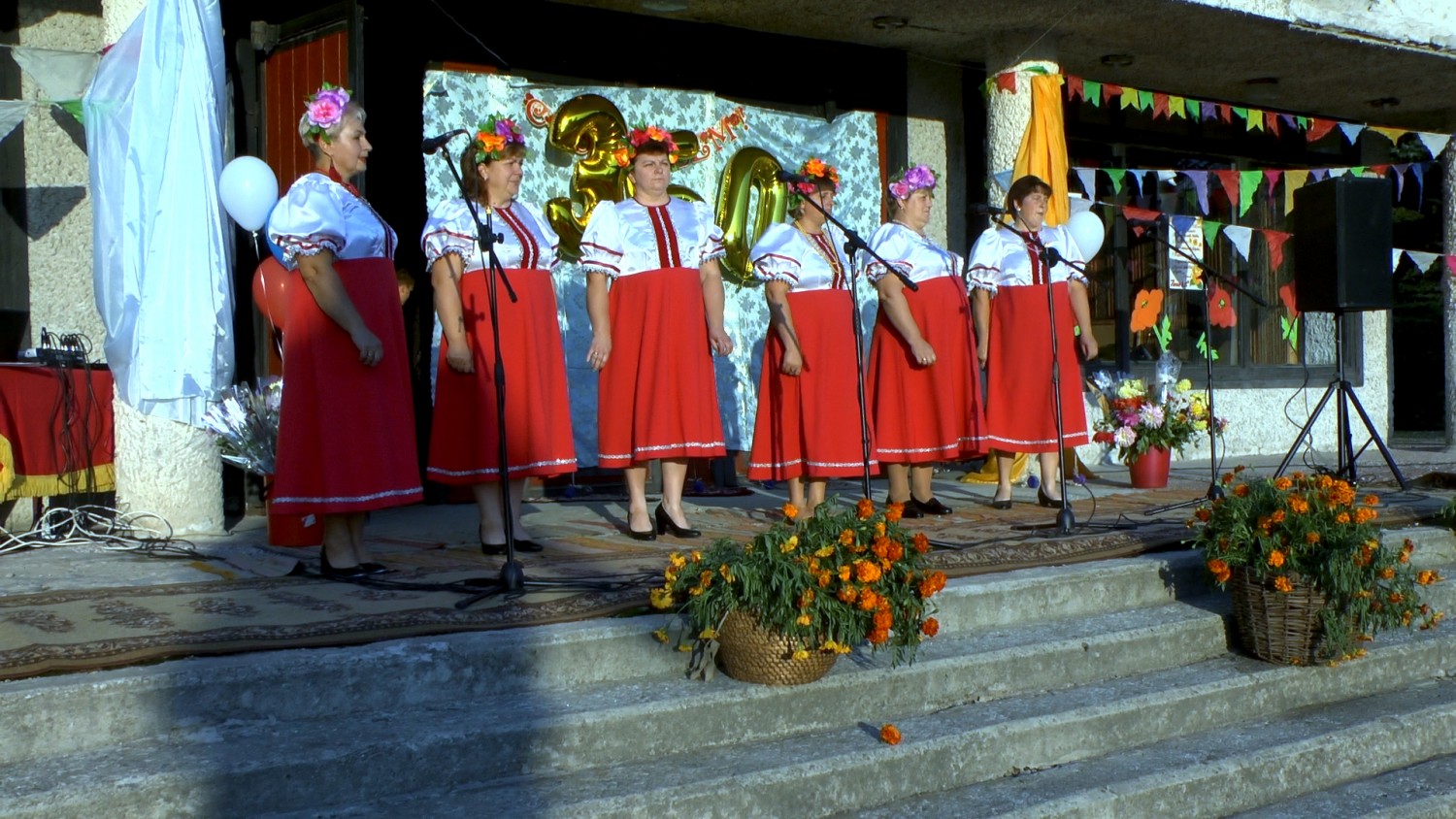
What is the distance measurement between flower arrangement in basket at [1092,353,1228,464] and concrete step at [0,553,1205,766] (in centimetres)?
556

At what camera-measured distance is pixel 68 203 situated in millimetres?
7926

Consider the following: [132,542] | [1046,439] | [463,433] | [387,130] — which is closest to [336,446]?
[463,433]

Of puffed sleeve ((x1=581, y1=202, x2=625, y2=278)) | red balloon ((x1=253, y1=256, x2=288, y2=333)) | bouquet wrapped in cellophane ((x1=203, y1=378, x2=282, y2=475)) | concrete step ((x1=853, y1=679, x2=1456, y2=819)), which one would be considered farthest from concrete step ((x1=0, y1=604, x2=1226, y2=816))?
red balloon ((x1=253, y1=256, x2=288, y2=333))

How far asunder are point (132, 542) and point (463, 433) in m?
1.86

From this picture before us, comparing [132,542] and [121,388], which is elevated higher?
[121,388]

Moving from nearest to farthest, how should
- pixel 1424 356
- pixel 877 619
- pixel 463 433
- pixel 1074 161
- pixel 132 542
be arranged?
pixel 877 619, pixel 463 433, pixel 132 542, pixel 1074 161, pixel 1424 356

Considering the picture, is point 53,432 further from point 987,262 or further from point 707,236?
point 987,262

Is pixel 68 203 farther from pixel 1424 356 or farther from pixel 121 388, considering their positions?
pixel 1424 356

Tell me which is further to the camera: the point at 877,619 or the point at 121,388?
the point at 121,388

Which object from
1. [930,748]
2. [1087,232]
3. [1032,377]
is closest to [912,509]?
[1032,377]

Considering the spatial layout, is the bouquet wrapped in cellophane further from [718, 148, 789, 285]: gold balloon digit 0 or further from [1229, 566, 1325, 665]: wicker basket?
[1229, 566, 1325, 665]: wicker basket

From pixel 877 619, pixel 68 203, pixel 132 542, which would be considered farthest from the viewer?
pixel 68 203

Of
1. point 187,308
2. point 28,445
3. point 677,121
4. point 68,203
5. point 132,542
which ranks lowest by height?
point 132,542

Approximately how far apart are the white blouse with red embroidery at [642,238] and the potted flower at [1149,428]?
3708 millimetres
